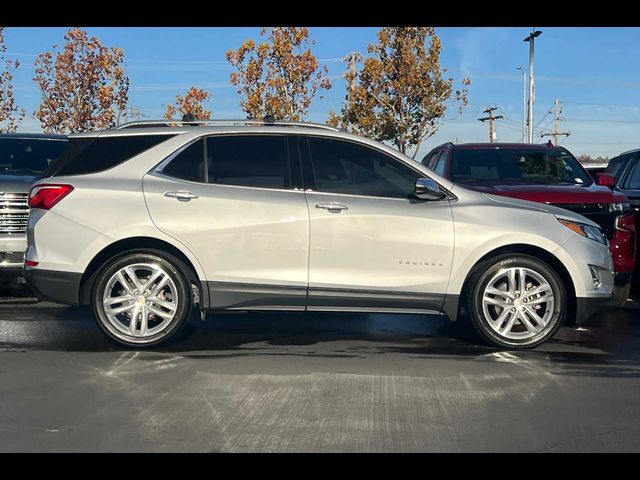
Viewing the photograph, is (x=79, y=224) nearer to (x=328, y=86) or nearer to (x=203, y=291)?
(x=203, y=291)

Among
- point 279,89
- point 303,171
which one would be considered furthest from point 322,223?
point 279,89

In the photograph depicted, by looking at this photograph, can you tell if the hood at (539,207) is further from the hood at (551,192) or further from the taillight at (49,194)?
the taillight at (49,194)

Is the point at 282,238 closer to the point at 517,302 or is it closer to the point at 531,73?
the point at 517,302

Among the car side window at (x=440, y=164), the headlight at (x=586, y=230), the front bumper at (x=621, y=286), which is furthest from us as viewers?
the car side window at (x=440, y=164)

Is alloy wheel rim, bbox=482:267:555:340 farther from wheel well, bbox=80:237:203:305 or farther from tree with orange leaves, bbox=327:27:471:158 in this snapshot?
tree with orange leaves, bbox=327:27:471:158

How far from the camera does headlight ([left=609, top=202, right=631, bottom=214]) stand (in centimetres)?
883

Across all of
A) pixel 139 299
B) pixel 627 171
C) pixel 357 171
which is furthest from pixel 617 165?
pixel 139 299

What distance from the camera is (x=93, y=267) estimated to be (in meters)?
6.95

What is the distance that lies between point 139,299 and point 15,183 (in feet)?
10.0

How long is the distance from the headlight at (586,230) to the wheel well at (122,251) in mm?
3230

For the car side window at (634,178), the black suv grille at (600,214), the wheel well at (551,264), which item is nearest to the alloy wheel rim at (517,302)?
the wheel well at (551,264)

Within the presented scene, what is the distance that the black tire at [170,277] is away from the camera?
6902 mm
